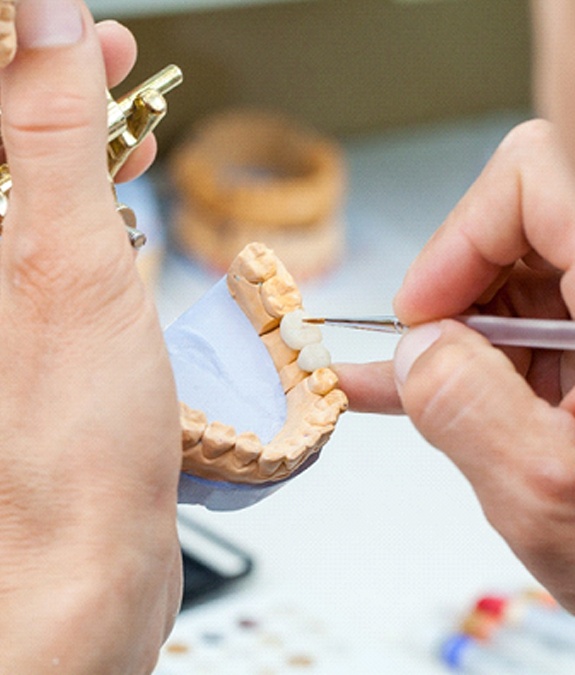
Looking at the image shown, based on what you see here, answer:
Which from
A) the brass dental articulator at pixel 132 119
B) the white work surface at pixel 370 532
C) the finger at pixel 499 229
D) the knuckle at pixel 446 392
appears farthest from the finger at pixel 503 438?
the white work surface at pixel 370 532

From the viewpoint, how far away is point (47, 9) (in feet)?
2.23

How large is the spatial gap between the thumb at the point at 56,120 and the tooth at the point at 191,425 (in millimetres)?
177

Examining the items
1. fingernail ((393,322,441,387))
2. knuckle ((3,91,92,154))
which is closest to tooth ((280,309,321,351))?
fingernail ((393,322,441,387))

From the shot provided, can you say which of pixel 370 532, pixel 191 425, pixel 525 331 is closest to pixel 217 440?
pixel 191 425

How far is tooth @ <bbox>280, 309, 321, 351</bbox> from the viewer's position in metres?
0.96

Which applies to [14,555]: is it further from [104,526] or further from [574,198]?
[574,198]

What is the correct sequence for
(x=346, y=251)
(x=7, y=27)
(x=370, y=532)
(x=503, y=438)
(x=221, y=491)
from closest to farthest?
(x=7, y=27) → (x=503, y=438) → (x=221, y=491) → (x=370, y=532) → (x=346, y=251)

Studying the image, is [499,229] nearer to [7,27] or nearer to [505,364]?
[505,364]

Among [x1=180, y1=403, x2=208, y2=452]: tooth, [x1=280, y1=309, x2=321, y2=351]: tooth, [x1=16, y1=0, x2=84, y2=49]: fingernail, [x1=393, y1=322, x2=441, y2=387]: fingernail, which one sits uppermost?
[x1=16, y1=0, x2=84, y2=49]: fingernail

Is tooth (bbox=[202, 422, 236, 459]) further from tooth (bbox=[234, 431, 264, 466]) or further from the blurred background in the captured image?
the blurred background

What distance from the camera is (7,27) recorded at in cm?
65

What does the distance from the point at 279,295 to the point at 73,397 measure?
29cm

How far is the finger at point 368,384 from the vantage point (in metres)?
0.97

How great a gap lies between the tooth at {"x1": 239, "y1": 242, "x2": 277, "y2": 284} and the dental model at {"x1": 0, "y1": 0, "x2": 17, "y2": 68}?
1.13 feet
